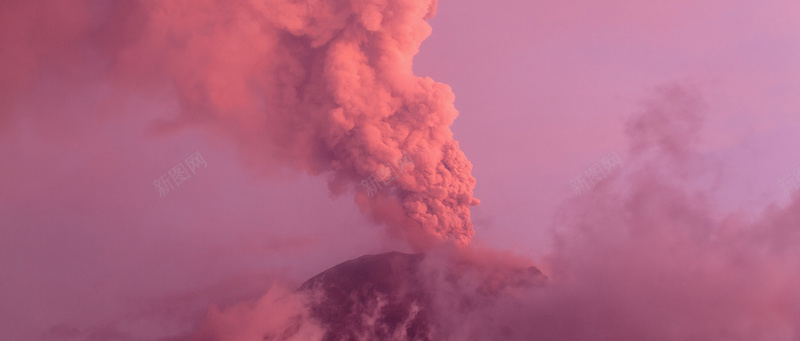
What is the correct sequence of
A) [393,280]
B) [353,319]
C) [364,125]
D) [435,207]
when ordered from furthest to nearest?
[393,280] < [353,319] < [435,207] < [364,125]

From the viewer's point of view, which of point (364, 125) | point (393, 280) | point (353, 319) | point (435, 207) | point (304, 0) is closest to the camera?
point (304, 0)

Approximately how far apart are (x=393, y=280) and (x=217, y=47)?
1520 cm

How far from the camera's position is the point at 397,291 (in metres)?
26.3

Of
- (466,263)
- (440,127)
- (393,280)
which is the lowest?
(466,263)

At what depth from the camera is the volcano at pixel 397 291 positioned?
23641 millimetres

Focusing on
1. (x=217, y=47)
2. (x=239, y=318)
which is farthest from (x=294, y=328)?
(x=217, y=47)

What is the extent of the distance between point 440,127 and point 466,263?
6.92 meters

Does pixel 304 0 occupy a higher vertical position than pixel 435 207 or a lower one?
higher

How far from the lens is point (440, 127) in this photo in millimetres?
21422

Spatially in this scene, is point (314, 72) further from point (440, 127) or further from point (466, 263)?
point (466, 263)

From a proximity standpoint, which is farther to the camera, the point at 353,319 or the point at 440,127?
the point at 353,319

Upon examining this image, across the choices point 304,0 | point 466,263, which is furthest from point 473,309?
point 304,0

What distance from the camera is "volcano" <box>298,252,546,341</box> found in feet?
77.6

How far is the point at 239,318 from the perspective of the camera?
68.1ft
